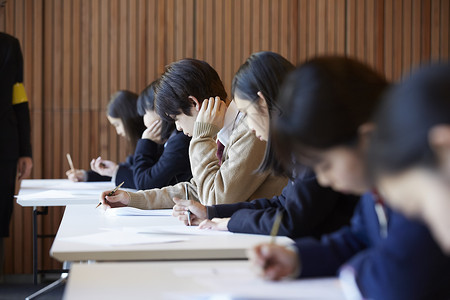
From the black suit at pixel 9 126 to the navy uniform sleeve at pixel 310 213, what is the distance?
98.4 inches

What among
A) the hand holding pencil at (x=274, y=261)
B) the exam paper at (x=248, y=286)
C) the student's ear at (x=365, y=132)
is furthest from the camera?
the hand holding pencil at (x=274, y=261)

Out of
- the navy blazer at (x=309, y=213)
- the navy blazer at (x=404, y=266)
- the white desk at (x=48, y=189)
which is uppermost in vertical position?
the navy blazer at (x=404, y=266)

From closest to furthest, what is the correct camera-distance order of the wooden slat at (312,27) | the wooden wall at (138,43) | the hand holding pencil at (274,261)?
the hand holding pencil at (274,261), the wooden wall at (138,43), the wooden slat at (312,27)

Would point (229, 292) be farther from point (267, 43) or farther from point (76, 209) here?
point (267, 43)

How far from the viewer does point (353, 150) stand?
3.67 feet

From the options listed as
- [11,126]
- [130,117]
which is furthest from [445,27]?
[11,126]

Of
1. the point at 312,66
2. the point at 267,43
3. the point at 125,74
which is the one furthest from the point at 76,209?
the point at 267,43

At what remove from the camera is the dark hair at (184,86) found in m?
3.00

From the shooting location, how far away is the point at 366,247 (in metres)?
1.55

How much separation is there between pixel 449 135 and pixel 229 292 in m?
0.59

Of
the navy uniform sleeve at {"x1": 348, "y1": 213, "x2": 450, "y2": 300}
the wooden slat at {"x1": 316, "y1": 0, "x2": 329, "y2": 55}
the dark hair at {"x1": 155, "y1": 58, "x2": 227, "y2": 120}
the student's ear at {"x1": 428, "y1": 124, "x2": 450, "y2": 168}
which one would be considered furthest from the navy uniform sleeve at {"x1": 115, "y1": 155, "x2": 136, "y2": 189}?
the student's ear at {"x1": 428, "y1": 124, "x2": 450, "y2": 168}

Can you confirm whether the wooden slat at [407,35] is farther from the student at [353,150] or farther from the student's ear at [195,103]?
the student at [353,150]

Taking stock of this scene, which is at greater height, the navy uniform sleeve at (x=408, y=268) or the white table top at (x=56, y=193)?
the navy uniform sleeve at (x=408, y=268)

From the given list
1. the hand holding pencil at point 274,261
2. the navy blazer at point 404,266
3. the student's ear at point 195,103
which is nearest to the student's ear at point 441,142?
the navy blazer at point 404,266
